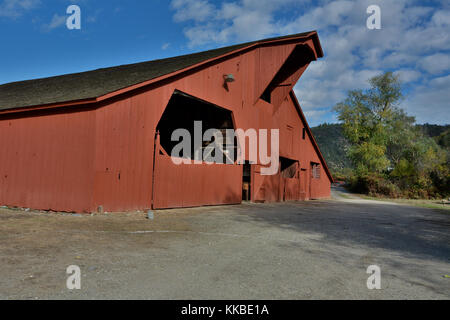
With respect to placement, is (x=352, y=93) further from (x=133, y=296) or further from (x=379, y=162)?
(x=133, y=296)

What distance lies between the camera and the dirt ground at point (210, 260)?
3.27 meters

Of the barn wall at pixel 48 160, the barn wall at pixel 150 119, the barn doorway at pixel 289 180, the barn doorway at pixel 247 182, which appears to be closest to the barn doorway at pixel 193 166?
the barn wall at pixel 150 119

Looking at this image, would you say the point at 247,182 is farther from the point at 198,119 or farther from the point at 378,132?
the point at 378,132

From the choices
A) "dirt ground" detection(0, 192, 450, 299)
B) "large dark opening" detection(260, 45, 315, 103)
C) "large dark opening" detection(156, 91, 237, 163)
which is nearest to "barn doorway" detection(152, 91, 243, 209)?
"large dark opening" detection(156, 91, 237, 163)

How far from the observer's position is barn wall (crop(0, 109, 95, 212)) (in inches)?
340

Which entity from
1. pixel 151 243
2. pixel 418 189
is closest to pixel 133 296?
pixel 151 243

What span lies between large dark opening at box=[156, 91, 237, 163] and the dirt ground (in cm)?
756

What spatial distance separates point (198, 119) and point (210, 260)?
11801 mm

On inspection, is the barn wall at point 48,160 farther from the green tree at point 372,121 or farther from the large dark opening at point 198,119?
the green tree at point 372,121

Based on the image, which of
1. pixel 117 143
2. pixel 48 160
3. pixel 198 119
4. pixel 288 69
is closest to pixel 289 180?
pixel 288 69

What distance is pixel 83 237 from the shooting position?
5.73 m

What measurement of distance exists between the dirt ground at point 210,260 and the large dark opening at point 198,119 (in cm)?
756

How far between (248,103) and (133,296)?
1336cm

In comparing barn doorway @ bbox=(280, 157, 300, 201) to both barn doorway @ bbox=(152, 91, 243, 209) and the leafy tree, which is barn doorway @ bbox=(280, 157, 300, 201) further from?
the leafy tree
